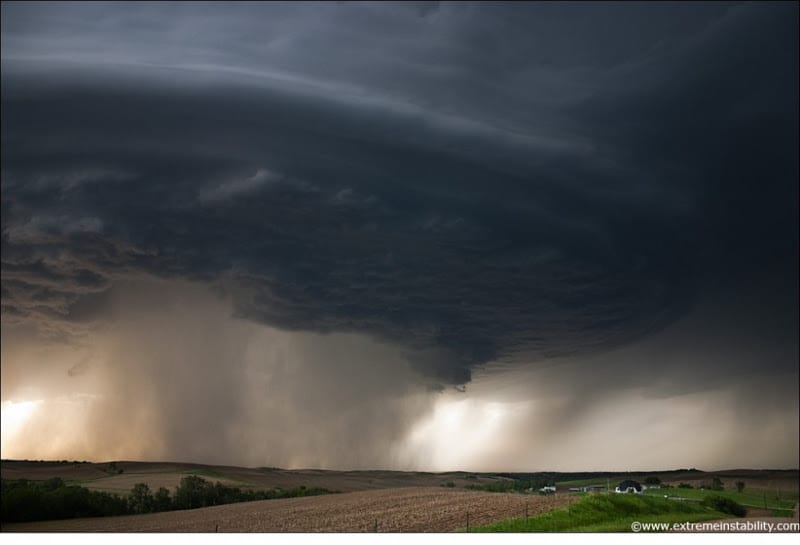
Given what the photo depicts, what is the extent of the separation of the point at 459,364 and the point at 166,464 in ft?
40.9

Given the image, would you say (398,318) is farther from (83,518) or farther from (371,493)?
(83,518)

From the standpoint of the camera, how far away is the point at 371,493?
1095 inches

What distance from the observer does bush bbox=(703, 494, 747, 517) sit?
26500mm

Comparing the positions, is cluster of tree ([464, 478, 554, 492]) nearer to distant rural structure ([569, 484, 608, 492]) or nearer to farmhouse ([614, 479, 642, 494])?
distant rural structure ([569, 484, 608, 492])

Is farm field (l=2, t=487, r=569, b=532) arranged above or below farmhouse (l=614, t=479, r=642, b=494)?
below

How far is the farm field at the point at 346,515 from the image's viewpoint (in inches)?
960

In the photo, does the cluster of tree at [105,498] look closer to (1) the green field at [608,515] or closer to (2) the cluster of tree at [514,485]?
(2) the cluster of tree at [514,485]

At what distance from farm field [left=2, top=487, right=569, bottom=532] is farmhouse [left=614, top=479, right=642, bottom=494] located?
2.77 m

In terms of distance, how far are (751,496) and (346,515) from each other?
15481 mm

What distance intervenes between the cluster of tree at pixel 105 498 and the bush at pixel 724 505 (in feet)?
47.3

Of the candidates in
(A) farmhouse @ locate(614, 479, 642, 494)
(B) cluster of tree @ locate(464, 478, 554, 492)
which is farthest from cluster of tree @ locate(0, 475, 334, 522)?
(A) farmhouse @ locate(614, 479, 642, 494)

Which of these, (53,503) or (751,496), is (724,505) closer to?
(751,496)
